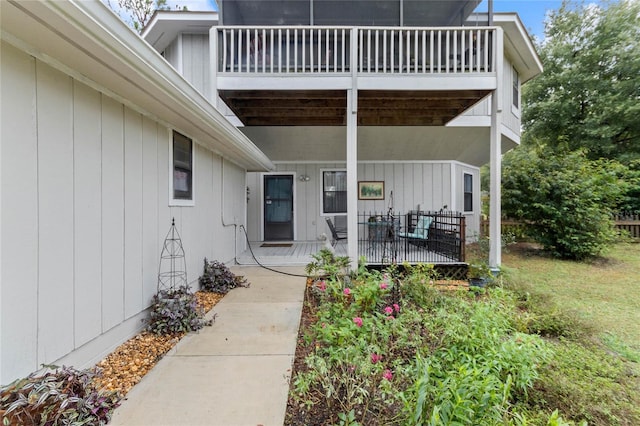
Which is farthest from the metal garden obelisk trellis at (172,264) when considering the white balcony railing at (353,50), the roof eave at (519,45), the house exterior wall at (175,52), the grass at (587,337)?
the roof eave at (519,45)

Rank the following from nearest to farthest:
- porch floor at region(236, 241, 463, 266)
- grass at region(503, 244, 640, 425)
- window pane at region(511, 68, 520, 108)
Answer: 1. grass at region(503, 244, 640, 425)
2. porch floor at region(236, 241, 463, 266)
3. window pane at region(511, 68, 520, 108)

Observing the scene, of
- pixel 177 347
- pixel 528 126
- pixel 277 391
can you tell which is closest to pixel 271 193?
pixel 177 347

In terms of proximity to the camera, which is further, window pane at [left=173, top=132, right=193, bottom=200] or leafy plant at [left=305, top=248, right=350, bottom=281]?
leafy plant at [left=305, top=248, right=350, bottom=281]

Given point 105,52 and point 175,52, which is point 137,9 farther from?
point 105,52

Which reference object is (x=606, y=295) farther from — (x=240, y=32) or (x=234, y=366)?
(x=240, y=32)

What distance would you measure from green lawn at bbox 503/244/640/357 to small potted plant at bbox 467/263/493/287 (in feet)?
1.39

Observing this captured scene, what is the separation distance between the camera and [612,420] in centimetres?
186

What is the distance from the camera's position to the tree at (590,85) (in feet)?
38.3

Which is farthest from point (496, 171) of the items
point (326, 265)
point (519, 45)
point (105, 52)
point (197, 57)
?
point (197, 57)

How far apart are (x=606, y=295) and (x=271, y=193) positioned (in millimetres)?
7252

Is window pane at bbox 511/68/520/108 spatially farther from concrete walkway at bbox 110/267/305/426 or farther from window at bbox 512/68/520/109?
concrete walkway at bbox 110/267/305/426

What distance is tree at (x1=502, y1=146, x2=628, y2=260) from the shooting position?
22.0 ft

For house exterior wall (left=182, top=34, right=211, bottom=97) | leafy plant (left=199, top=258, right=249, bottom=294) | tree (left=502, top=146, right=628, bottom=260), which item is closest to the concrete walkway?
leafy plant (left=199, top=258, right=249, bottom=294)

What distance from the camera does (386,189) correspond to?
8.58 meters
